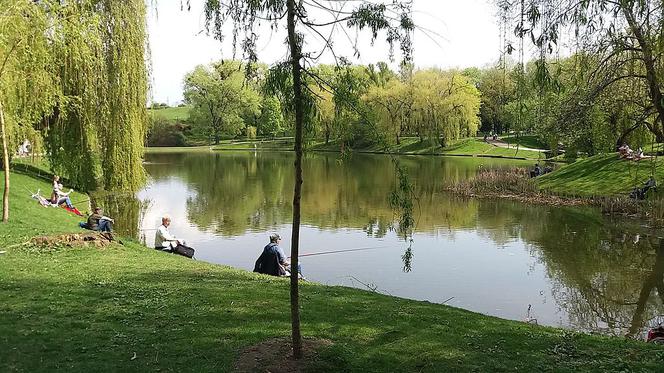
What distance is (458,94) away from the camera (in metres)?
55.1

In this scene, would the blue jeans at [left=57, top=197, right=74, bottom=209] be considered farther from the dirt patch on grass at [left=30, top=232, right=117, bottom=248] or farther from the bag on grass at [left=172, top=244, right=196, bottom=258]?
the dirt patch on grass at [left=30, top=232, right=117, bottom=248]

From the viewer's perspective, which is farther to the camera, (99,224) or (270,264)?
(99,224)

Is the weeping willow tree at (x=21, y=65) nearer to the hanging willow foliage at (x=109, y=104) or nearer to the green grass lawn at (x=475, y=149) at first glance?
the hanging willow foliage at (x=109, y=104)

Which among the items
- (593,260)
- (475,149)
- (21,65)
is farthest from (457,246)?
(475,149)

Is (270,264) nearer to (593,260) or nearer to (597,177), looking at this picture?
(593,260)

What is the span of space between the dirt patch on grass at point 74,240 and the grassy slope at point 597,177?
834 inches

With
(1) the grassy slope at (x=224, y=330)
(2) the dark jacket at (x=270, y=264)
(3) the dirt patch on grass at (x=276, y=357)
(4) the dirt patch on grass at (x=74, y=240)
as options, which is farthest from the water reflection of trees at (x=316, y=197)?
(4) the dirt patch on grass at (x=74, y=240)

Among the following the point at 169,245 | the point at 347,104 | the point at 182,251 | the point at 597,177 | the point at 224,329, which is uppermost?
the point at 347,104

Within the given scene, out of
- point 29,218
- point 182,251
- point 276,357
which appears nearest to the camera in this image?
point 276,357

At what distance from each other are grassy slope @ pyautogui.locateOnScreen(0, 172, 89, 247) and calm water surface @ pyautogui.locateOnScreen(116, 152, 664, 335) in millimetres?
2362

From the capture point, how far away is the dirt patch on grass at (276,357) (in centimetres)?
512

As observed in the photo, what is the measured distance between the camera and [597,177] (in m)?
27.6

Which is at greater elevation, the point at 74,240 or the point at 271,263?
the point at 74,240

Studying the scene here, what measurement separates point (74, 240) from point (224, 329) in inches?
252
